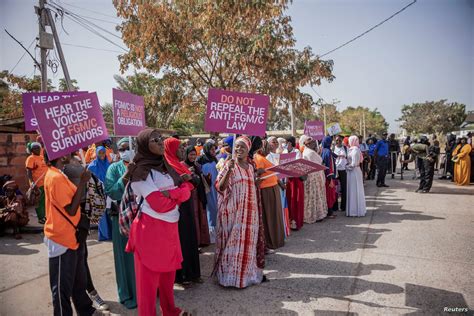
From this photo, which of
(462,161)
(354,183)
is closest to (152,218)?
(354,183)

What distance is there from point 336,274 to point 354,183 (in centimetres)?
353

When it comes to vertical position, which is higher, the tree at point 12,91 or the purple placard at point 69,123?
the tree at point 12,91

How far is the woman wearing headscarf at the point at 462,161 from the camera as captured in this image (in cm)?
1110

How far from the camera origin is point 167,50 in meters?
10.2

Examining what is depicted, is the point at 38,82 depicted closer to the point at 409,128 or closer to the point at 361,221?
the point at 361,221

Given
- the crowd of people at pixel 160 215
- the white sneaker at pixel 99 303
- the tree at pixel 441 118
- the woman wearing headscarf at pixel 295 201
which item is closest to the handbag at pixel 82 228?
the crowd of people at pixel 160 215

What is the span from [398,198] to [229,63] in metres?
6.82

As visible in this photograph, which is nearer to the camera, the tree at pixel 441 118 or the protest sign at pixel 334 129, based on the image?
the protest sign at pixel 334 129

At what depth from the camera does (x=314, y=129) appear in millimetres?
8555

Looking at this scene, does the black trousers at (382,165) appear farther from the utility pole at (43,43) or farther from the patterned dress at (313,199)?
the utility pole at (43,43)

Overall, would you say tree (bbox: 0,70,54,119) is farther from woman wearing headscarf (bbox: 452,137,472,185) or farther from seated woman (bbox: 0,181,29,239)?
woman wearing headscarf (bbox: 452,137,472,185)

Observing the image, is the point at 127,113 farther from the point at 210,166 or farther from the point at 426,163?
the point at 426,163

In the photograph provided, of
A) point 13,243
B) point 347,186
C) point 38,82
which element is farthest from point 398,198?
point 38,82

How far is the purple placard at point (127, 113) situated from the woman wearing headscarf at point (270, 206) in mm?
1818
